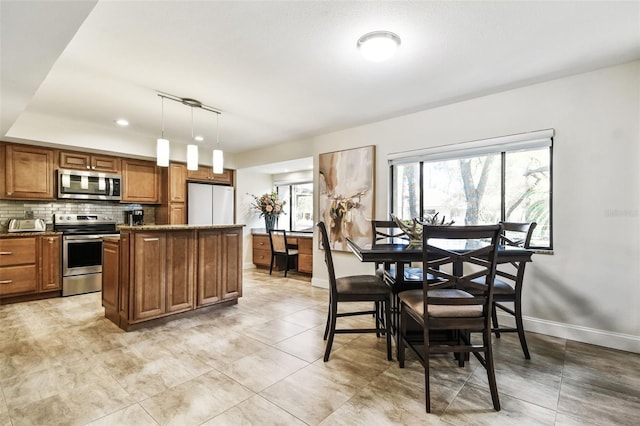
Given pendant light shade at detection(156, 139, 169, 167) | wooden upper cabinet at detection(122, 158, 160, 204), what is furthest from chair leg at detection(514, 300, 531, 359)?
wooden upper cabinet at detection(122, 158, 160, 204)

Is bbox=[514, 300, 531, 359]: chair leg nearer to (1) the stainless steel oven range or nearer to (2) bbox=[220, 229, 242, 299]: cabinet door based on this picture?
(2) bbox=[220, 229, 242, 299]: cabinet door

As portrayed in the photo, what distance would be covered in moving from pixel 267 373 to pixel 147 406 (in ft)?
2.40

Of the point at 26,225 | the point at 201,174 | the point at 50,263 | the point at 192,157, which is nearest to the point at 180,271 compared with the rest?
the point at 192,157

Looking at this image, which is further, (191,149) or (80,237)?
(80,237)

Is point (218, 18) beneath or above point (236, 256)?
above

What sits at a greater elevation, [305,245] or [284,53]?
[284,53]

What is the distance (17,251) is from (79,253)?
63cm

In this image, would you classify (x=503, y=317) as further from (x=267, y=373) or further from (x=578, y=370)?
(x=267, y=373)

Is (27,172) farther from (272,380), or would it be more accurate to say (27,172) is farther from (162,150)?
(272,380)

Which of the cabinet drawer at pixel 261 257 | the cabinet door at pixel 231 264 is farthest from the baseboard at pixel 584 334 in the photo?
the cabinet drawer at pixel 261 257

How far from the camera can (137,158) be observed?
4.98m

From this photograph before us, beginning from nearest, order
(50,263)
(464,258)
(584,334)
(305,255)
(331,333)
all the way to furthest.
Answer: (464,258)
(331,333)
(584,334)
(50,263)
(305,255)

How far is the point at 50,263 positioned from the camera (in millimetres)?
4031

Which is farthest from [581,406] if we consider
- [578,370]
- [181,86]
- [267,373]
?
[181,86]
